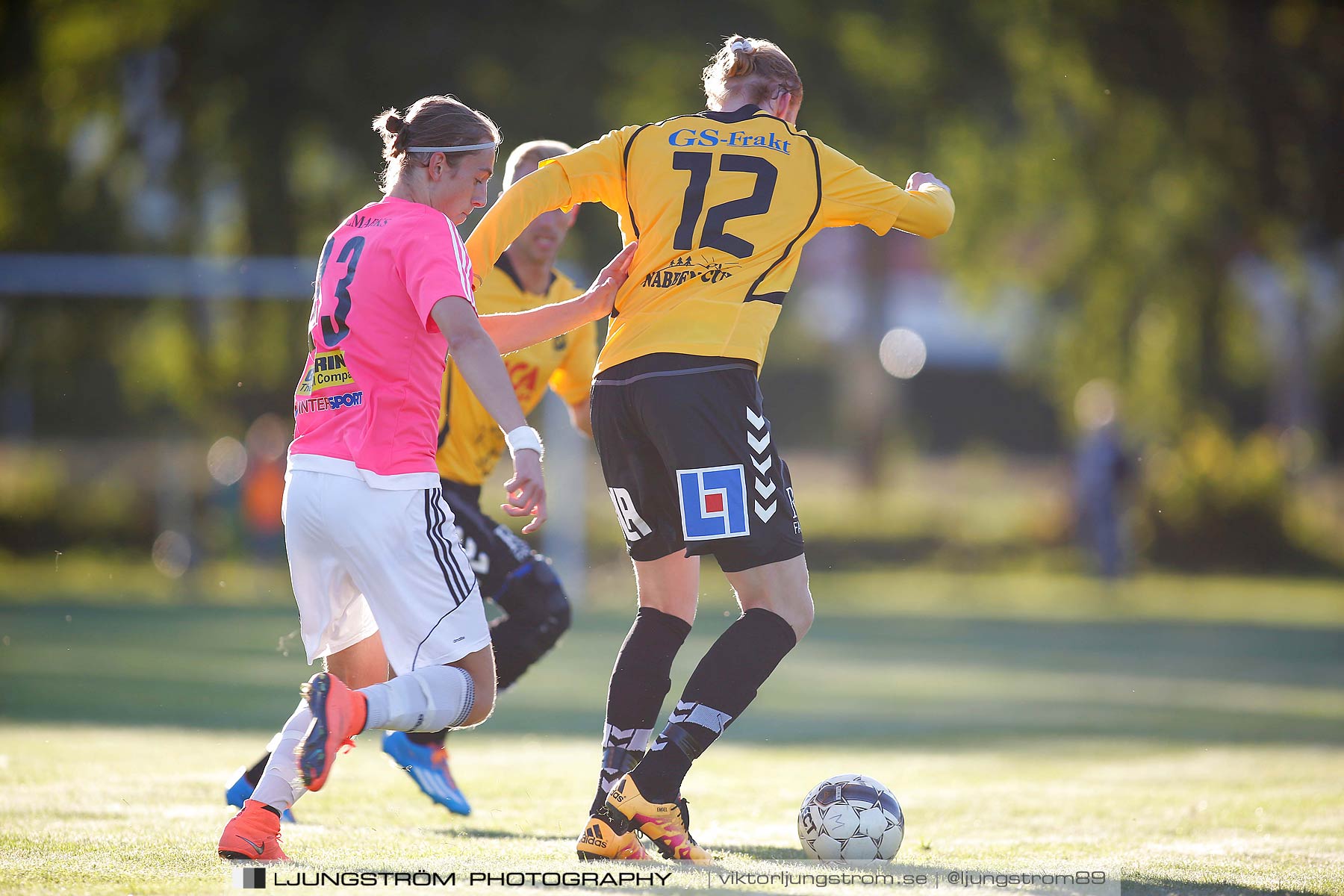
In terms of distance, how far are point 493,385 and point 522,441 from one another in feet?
0.52

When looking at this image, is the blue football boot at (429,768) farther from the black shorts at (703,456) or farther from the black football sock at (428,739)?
the black shorts at (703,456)

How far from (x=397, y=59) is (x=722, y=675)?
19.3 meters


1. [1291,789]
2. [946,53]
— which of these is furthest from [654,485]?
[946,53]

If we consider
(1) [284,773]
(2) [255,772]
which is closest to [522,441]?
(1) [284,773]

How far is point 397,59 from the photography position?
2225cm

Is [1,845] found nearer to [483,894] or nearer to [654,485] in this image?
[483,894]

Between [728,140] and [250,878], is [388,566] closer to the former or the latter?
[250,878]

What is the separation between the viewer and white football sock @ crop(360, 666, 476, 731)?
3.96 m

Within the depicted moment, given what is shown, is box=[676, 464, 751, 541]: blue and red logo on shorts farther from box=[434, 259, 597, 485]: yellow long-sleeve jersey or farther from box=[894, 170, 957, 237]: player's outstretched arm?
box=[434, 259, 597, 485]: yellow long-sleeve jersey

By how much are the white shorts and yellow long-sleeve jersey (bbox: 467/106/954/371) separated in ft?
2.66

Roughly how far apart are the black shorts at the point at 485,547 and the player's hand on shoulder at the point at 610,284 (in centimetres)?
139

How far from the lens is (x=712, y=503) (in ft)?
14.1

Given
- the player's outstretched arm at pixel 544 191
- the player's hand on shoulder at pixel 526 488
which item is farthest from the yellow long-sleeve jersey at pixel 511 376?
the player's hand on shoulder at pixel 526 488

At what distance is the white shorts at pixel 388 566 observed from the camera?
3996 mm
